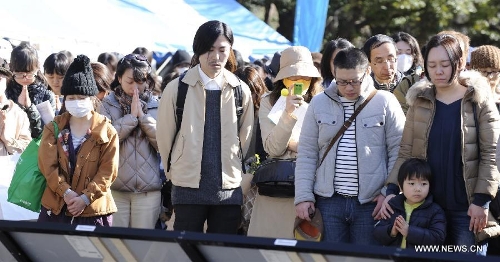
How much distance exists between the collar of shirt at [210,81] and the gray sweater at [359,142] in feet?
2.39

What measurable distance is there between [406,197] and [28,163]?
2.66 m

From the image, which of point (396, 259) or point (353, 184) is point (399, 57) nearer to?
point (353, 184)

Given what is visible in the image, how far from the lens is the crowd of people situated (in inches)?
219

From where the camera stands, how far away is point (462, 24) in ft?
98.8

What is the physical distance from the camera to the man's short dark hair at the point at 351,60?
5.82 meters

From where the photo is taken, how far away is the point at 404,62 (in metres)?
8.61

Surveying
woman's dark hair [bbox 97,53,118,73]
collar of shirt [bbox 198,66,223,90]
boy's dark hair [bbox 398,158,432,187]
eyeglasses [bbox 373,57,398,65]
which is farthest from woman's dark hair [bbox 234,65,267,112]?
woman's dark hair [bbox 97,53,118,73]

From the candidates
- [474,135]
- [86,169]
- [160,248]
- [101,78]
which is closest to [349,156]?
[474,135]

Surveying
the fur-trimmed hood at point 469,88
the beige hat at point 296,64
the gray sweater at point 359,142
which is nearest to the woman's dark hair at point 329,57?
the beige hat at point 296,64

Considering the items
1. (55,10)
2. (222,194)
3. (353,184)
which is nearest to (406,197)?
(353,184)

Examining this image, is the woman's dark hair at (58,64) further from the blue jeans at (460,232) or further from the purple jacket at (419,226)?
the blue jeans at (460,232)

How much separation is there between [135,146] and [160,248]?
3.33 metres

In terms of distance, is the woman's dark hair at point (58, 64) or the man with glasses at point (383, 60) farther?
the woman's dark hair at point (58, 64)

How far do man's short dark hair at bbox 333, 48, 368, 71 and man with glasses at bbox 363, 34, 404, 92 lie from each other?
149cm
